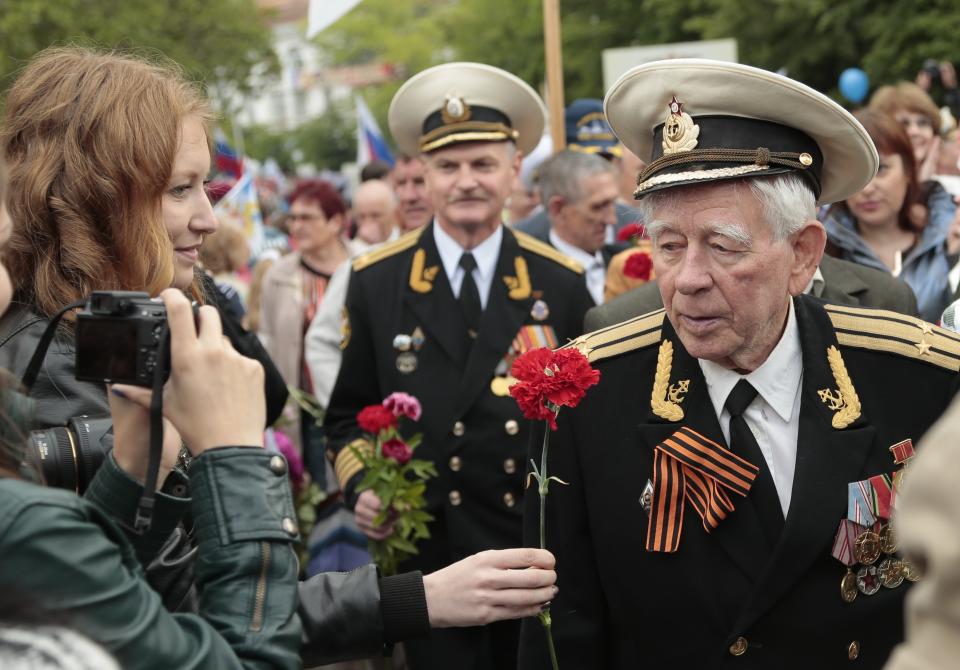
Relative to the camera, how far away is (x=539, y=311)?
503cm

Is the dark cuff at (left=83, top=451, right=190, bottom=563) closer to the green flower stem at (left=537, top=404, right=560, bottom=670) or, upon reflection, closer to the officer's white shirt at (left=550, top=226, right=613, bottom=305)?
the green flower stem at (left=537, top=404, right=560, bottom=670)

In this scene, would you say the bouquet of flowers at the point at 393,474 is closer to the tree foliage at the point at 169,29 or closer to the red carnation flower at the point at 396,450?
the red carnation flower at the point at 396,450

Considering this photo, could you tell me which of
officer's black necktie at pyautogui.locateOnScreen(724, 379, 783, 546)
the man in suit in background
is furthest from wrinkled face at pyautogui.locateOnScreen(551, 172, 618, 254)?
officer's black necktie at pyautogui.locateOnScreen(724, 379, 783, 546)

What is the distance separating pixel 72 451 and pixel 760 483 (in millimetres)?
1532

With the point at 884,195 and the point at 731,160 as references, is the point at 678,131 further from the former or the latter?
the point at 884,195

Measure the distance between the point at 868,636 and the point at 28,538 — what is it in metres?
1.92

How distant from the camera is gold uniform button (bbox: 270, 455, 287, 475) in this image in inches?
81.9

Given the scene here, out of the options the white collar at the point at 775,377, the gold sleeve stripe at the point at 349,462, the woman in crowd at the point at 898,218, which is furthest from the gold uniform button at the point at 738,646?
the woman in crowd at the point at 898,218

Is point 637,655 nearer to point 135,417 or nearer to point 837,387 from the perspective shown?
point 837,387

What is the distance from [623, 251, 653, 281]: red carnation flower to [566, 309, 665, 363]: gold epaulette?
1.99 m

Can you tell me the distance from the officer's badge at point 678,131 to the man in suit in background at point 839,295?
1.33 meters

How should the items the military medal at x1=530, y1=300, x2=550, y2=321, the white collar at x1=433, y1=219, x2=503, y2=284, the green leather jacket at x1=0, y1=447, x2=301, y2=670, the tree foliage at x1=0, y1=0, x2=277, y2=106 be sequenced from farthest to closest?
1. the tree foliage at x1=0, y1=0, x2=277, y2=106
2. the white collar at x1=433, y1=219, x2=503, y2=284
3. the military medal at x1=530, y1=300, x2=550, y2=321
4. the green leather jacket at x1=0, y1=447, x2=301, y2=670

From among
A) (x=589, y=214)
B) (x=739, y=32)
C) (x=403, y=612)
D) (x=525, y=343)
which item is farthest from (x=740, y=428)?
(x=739, y=32)

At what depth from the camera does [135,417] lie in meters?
2.16
